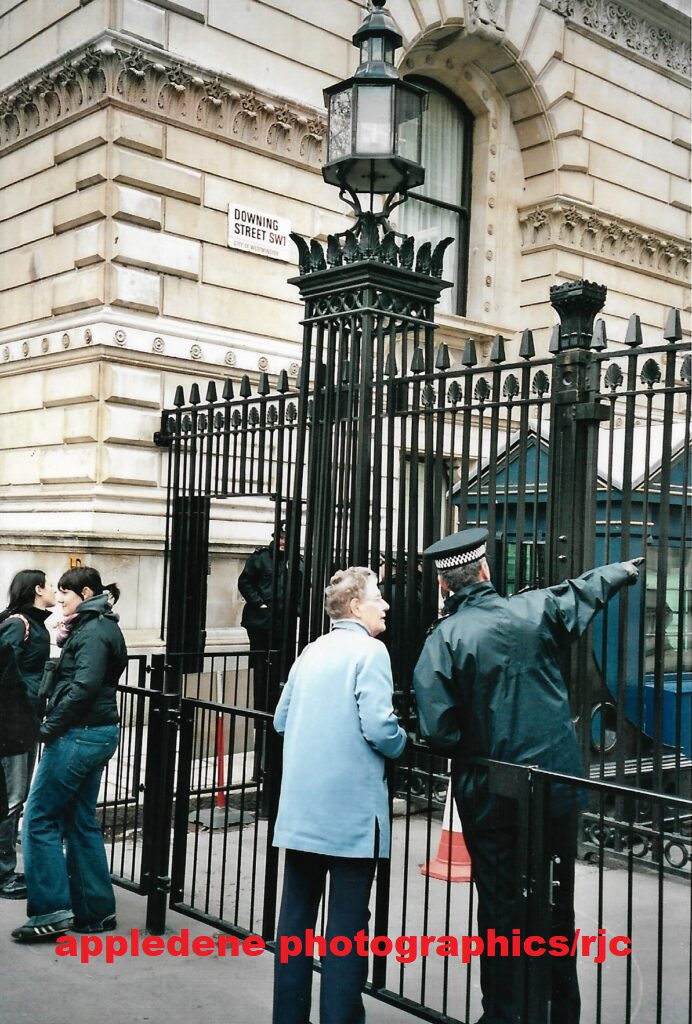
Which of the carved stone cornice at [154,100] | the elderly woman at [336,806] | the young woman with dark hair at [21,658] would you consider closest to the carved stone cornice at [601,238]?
the carved stone cornice at [154,100]

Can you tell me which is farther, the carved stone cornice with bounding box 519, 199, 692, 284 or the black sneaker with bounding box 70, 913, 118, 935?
the carved stone cornice with bounding box 519, 199, 692, 284

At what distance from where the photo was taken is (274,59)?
11508 millimetres

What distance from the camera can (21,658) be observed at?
21.5 ft

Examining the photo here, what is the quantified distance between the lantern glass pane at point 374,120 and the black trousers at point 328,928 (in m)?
3.49

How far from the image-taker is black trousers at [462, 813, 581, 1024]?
4.12 m

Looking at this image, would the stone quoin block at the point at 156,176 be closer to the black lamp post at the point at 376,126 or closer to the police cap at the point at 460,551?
the black lamp post at the point at 376,126

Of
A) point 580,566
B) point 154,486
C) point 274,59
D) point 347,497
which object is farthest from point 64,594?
point 274,59

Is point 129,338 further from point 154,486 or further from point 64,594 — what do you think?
point 64,594

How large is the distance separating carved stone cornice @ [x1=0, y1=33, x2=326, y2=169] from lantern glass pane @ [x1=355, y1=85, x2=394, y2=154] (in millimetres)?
5279

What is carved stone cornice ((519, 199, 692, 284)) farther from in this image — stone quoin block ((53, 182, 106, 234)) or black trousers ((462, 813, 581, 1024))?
black trousers ((462, 813, 581, 1024))

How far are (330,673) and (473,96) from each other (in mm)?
12182

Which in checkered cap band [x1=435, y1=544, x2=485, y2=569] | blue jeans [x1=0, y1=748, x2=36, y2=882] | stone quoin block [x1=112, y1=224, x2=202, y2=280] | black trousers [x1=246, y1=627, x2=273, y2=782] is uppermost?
stone quoin block [x1=112, y1=224, x2=202, y2=280]

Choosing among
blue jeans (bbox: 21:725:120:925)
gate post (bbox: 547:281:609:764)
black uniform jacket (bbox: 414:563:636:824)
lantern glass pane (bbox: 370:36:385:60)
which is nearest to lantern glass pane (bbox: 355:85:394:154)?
lantern glass pane (bbox: 370:36:385:60)

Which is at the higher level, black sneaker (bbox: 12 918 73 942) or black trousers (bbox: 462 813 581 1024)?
black trousers (bbox: 462 813 581 1024)
